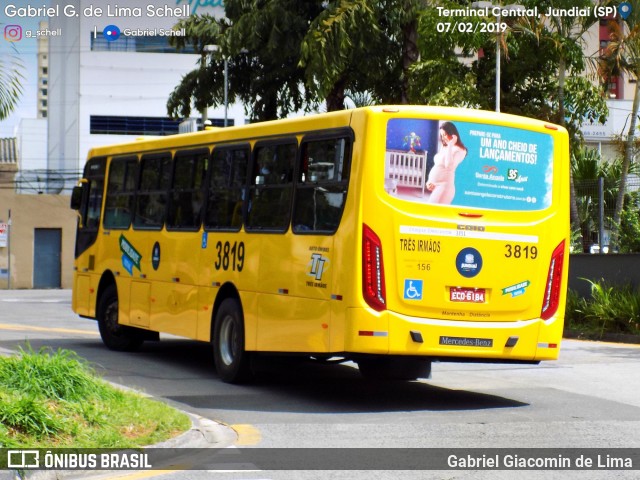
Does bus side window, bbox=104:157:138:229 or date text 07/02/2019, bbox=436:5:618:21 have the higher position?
date text 07/02/2019, bbox=436:5:618:21

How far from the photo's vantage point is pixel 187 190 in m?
15.6

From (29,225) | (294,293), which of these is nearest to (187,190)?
(294,293)

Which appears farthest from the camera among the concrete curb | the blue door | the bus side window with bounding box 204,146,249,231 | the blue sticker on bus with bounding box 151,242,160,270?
the blue door

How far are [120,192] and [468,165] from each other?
7357 millimetres

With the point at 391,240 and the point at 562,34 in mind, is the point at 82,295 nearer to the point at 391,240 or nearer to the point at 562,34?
the point at 391,240

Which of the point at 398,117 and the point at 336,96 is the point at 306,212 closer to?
the point at 398,117

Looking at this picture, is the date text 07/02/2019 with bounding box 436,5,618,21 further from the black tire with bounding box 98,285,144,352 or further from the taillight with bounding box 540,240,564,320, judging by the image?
the taillight with bounding box 540,240,564,320

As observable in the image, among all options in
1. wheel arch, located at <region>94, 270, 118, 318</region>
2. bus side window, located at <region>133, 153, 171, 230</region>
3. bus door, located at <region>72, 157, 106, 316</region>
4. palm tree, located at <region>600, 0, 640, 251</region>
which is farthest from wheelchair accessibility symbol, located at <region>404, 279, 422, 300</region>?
palm tree, located at <region>600, 0, 640, 251</region>

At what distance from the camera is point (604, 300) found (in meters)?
22.9

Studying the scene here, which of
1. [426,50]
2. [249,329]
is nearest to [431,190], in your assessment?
[249,329]

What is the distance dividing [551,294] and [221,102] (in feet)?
95.9

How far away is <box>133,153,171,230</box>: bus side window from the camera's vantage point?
53.5ft

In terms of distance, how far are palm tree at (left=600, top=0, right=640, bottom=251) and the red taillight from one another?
49.9 feet

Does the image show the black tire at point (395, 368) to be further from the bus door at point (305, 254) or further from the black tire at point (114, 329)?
the black tire at point (114, 329)
